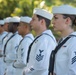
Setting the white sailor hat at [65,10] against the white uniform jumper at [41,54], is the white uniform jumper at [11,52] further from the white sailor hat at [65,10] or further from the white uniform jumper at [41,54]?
the white sailor hat at [65,10]

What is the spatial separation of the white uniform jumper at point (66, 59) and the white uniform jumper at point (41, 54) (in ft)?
2.58

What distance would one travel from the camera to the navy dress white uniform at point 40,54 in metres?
5.04

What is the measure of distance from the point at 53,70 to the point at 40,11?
51.4 inches

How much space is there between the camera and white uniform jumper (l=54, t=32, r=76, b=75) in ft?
13.4

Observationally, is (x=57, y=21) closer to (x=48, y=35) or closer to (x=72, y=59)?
(x=72, y=59)

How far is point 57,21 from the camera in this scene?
4340 millimetres

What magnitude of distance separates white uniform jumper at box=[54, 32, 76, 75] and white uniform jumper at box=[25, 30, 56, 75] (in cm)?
79

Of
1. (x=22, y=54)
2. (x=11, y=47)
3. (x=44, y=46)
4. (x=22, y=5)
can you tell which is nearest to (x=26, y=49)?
(x=22, y=54)

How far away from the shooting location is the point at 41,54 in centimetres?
504

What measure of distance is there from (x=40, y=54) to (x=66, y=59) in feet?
2.96

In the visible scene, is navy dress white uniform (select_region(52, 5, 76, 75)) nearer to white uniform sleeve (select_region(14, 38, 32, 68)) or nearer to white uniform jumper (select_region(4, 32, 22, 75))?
white uniform sleeve (select_region(14, 38, 32, 68))

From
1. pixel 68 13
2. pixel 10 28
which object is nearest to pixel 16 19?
pixel 10 28

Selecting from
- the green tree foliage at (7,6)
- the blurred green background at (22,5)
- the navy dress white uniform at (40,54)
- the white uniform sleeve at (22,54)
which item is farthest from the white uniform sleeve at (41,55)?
the green tree foliage at (7,6)

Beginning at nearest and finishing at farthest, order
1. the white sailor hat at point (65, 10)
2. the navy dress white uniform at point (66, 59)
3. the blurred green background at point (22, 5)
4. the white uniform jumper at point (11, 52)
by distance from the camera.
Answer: the navy dress white uniform at point (66, 59), the white sailor hat at point (65, 10), the white uniform jumper at point (11, 52), the blurred green background at point (22, 5)
